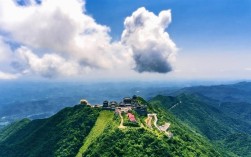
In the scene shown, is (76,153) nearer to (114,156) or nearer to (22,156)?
(114,156)

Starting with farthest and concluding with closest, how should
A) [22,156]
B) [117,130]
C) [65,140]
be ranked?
[22,156] → [65,140] → [117,130]

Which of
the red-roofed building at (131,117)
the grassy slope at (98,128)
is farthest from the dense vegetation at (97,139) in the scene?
the red-roofed building at (131,117)

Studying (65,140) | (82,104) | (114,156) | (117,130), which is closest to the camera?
(114,156)

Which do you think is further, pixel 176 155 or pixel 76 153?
pixel 76 153

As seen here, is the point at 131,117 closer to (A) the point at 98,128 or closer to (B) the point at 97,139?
(A) the point at 98,128

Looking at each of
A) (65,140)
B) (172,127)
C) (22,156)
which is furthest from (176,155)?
(22,156)

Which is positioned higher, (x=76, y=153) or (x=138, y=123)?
(x=138, y=123)

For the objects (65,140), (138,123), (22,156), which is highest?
(138,123)
